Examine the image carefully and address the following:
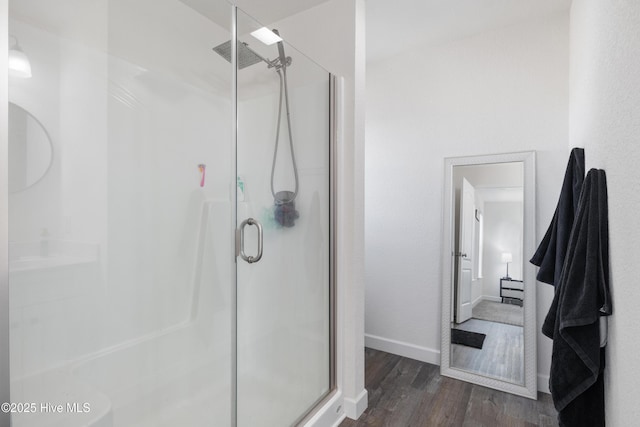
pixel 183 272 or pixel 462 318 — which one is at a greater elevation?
pixel 183 272

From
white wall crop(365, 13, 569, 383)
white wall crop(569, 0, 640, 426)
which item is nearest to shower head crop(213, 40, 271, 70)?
white wall crop(569, 0, 640, 426)

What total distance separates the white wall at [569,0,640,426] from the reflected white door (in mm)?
1027

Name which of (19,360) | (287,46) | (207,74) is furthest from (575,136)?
(19,360)

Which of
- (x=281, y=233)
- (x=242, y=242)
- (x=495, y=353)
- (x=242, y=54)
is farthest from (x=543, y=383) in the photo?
(x=242, y=54)

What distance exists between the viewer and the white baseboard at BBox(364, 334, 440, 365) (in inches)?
100.0

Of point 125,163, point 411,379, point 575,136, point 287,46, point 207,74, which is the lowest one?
point 411,379

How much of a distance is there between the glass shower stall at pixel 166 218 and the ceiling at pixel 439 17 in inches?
28.2

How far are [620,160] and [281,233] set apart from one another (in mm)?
1314

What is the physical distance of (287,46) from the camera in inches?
66.9

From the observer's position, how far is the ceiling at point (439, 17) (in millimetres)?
2041

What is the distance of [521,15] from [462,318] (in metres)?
2.04

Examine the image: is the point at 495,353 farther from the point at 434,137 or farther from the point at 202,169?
the point at 202,169

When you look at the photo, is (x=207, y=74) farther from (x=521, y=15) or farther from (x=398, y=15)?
(x=521, y=15)

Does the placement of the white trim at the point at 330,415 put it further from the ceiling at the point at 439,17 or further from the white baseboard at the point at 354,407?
the ceiling at the point at 439,17
